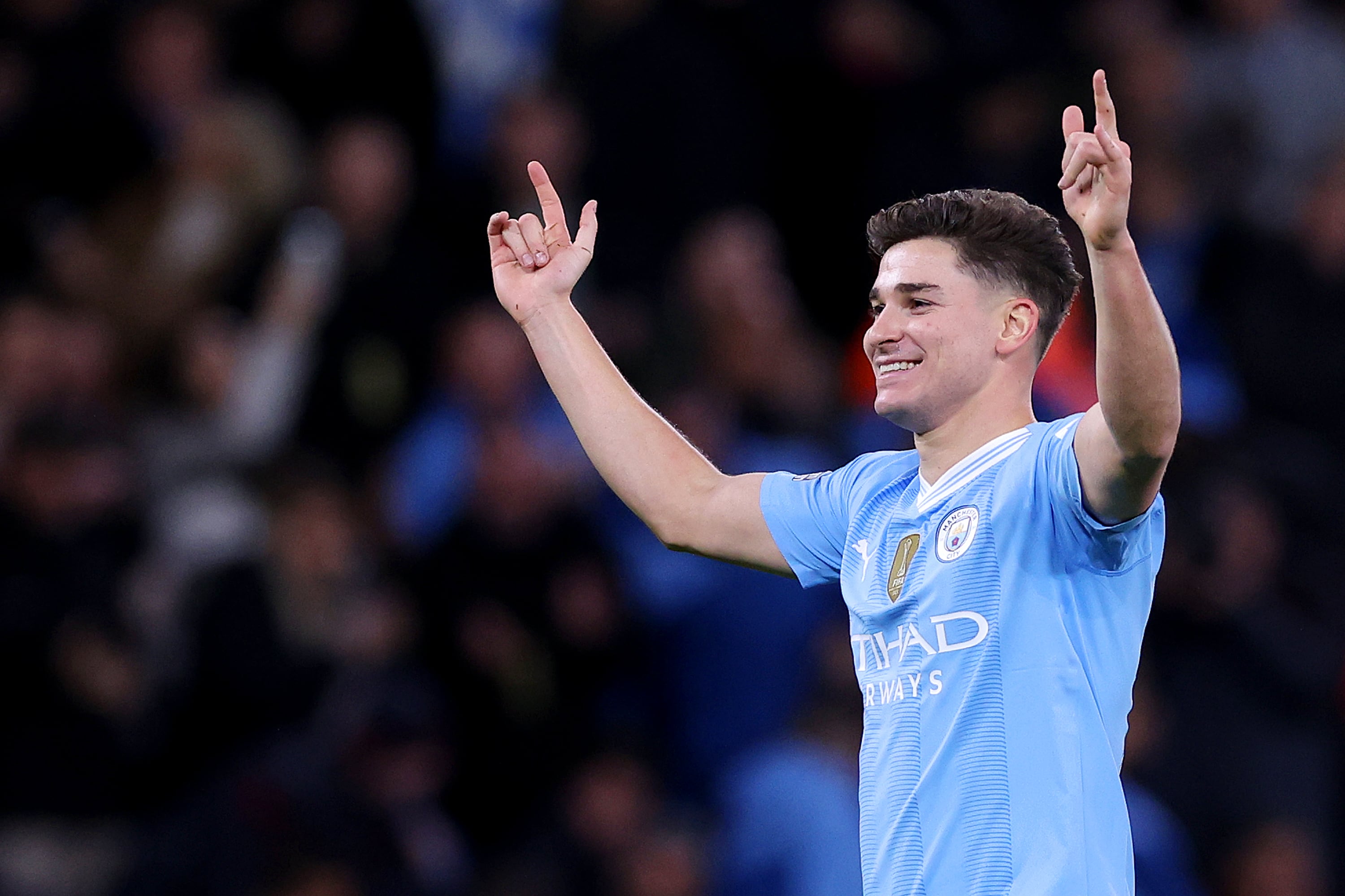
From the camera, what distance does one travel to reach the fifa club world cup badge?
146 inches

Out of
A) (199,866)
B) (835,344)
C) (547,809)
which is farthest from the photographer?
(835,344)

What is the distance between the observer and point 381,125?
930 cm

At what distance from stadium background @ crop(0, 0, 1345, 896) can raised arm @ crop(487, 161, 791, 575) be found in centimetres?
349

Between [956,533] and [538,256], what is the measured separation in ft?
4.16

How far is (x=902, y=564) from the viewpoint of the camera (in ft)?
12.6

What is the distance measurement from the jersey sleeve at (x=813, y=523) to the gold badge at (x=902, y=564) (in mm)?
282

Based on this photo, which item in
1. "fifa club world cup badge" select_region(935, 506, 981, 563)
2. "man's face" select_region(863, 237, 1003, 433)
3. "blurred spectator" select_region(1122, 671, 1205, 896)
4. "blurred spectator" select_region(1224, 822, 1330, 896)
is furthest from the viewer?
"blurred spectator" select_region(1224, 822, 1330, 896)

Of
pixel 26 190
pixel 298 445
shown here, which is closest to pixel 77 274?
pixel 26 190

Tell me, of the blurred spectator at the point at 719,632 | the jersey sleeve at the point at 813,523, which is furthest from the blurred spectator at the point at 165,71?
the jersey sleeve at the point at 813,523

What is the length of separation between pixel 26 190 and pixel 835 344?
4.03 m

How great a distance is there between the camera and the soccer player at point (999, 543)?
3379mm

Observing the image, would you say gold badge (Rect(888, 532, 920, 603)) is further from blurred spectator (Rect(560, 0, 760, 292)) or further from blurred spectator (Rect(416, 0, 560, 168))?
blurred spectator (Rect(416, 0, 560, 168))

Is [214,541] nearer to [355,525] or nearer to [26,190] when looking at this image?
[355,525]

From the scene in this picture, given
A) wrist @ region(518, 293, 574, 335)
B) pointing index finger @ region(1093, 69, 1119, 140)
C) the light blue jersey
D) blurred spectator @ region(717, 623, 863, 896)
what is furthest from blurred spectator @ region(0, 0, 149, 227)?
pointing index finger @ region(1093, 69, 1119, 140)
